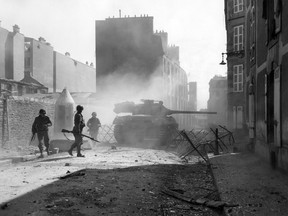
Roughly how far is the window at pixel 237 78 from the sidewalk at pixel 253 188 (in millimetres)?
17752

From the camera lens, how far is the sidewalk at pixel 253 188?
4953 mm

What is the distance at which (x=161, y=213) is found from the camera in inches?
200

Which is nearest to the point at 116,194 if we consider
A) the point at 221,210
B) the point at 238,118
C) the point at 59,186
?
the point at 59,186

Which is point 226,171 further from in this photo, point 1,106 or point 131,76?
point 131,76

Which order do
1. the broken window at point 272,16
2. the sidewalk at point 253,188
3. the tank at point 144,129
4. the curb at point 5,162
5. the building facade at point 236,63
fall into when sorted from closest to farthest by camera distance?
1. the sidewalk at point 253,188
2. the broken window at point 272,16
3. the curb at point 5,162
4. the tank at point 144,129
5. the building facade at point 236,63

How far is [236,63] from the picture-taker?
27.3m

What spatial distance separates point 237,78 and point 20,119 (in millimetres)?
17943

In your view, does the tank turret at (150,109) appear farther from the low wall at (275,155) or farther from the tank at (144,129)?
the low wall at (275,155)

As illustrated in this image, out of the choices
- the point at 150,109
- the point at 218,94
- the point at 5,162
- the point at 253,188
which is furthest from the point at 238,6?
the point at 218,94

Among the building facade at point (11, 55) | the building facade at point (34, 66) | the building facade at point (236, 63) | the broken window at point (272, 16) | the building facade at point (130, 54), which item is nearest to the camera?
the broken window at point (272, 16)

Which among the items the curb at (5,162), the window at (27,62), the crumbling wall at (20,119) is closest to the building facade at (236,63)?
the crumbling wall at (20,119)

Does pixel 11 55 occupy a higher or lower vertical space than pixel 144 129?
higher

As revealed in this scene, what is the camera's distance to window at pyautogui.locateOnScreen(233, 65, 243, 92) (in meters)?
26.9

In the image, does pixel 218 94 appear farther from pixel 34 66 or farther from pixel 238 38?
pixel 238 38
